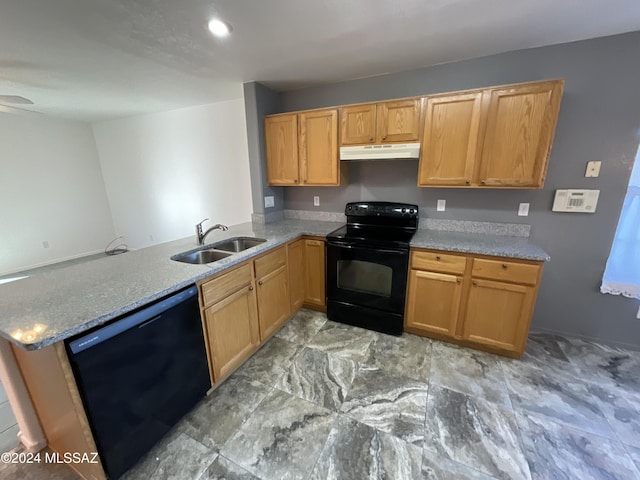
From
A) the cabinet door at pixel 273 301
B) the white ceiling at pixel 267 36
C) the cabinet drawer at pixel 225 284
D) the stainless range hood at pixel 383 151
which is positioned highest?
the white ceiling at pixel 267 36

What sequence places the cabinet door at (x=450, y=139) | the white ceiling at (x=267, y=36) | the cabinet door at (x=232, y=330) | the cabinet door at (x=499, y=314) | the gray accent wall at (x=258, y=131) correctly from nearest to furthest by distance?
the white ceiling at (x=267, y=36)
the cabinet door at (x=232, y=330)
the cabinet door at (x=499, y=314)
the cabinet door at (x=450, y=139)
the gray accent wall at (x=258, y=131)

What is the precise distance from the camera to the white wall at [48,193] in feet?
14.1

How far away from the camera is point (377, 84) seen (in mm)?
2621

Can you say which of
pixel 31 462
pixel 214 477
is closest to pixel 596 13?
pixel 214 477

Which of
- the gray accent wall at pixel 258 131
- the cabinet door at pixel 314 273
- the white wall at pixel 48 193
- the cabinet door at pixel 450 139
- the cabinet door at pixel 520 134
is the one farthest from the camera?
the white wall at pixel 48 193

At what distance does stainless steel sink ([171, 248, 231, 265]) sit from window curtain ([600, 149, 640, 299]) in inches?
126

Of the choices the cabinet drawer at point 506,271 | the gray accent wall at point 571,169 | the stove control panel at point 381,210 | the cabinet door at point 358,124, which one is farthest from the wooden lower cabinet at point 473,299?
the cabinet door at point 358,124

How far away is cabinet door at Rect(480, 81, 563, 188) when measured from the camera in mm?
1876

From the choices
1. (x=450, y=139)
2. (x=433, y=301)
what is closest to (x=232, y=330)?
(x=433, y=301)

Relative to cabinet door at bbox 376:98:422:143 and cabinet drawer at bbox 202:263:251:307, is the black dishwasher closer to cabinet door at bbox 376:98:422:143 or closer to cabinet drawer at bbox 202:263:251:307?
cabinet drawer at bbox 202:263:251:307

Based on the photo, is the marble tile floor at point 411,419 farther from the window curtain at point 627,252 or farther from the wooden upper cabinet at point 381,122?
the wooden upper cabinet at point 381,122

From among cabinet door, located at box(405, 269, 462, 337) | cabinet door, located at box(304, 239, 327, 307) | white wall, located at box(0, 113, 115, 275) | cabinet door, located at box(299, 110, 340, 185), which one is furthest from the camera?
white wall, located at box(0, 113, 115, 275)

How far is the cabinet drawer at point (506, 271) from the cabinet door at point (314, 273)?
140 cm

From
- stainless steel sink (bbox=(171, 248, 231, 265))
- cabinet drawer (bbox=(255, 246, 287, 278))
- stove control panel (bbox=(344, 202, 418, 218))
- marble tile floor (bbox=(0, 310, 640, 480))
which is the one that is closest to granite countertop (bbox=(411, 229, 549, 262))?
stove control panel (bbox=(344, 202, 418, 218))
